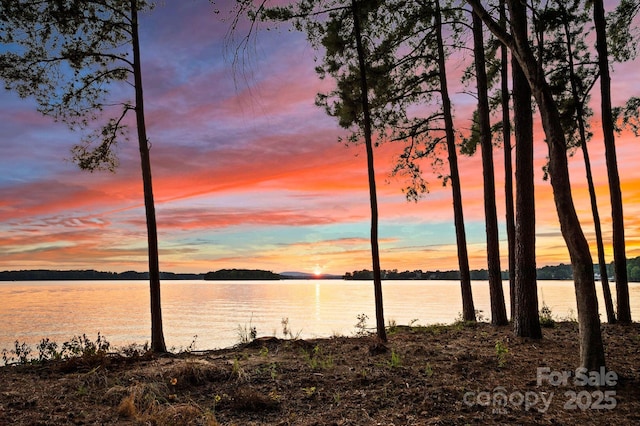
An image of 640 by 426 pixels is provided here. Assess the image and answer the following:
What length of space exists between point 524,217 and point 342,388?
6.51m

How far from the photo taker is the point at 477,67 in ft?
46.0

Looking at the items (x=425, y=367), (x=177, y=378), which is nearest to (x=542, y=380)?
(x=425, y=367)

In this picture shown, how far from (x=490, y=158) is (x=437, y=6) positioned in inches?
223

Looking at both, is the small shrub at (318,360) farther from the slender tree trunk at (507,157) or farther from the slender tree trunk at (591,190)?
the slender tree trunk at (591,190)

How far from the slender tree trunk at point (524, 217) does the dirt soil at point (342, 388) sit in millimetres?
622

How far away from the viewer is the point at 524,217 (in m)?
10.8

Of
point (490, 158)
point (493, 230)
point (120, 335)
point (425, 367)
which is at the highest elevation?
point (490, 158)

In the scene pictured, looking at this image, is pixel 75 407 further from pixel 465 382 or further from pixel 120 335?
pixel 120 335

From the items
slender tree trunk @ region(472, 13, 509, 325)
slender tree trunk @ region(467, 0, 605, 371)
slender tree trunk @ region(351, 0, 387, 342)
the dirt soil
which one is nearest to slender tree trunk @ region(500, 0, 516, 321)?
slender tree trunk @ region(472, 13, 509, 325)

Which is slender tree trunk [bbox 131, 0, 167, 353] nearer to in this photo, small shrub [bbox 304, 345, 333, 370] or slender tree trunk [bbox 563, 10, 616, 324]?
small shrub [bbox 304, 345, 333, 370]

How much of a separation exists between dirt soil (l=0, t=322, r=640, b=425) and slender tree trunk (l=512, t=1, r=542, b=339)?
62cm

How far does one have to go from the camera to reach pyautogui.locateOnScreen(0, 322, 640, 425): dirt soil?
5.85m

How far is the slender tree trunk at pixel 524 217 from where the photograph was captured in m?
10.7

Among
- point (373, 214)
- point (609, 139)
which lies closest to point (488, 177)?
point (609, 139)
